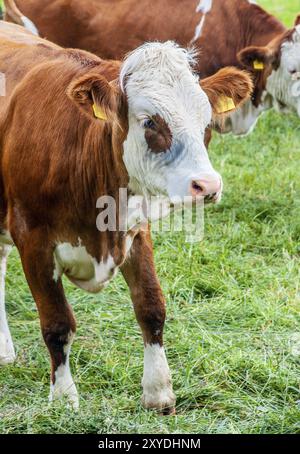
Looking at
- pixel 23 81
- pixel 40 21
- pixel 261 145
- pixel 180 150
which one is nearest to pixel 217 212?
pixel 261 145

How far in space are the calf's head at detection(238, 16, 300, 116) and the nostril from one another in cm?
436

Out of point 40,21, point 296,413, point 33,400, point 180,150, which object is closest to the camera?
point 180,150

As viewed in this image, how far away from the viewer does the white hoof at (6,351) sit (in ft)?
16.9

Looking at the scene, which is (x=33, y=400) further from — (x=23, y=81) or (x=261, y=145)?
(x=261, y=145)

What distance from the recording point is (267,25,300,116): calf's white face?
8078 millimetres

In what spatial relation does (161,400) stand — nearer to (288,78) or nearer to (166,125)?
(166,125)

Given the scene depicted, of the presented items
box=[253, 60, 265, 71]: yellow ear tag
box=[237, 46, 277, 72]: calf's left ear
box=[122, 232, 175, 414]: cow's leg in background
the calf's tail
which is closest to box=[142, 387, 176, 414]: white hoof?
box=[122, 232, 175, 414]: cow's leg in background

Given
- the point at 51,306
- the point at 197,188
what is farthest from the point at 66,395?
the point at 197,188

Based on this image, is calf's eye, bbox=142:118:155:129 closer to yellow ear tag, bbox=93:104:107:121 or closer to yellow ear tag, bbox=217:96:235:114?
yellow ear tag, bbox=93:104:107:121

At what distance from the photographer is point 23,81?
4.62 metres

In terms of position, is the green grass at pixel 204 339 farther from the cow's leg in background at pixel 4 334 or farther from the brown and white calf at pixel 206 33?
the brown and white calf at pixel 206 33

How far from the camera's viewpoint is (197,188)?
12.5 feet

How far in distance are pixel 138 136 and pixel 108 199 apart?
15.2 inches

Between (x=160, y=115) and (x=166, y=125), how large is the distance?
0.16 feet
